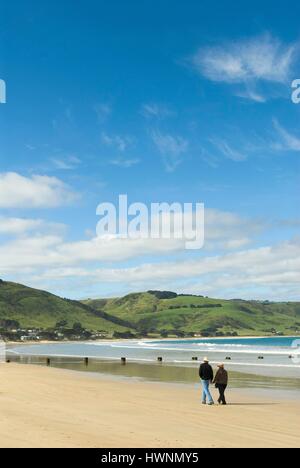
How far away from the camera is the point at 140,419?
22250 mm

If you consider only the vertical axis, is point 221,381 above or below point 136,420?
above

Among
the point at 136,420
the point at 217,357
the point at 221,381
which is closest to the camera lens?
the point at 136,420

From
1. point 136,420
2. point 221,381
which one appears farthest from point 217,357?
point 136,420

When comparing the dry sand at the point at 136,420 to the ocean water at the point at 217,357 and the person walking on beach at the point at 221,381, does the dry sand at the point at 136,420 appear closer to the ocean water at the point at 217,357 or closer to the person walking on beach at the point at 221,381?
the person walking on beach at the point at 221,381

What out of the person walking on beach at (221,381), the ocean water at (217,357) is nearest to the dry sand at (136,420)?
the person walking on beach at (221,381)

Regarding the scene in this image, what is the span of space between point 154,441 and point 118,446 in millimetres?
1469

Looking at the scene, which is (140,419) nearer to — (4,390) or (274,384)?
(4,390)

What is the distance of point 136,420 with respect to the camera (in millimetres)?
21891

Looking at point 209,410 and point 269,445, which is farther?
point 209,410

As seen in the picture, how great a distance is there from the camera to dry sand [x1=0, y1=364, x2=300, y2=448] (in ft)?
56.1

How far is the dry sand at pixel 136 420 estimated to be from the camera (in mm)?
17094

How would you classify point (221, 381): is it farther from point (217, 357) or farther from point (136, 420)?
point (217, 357)

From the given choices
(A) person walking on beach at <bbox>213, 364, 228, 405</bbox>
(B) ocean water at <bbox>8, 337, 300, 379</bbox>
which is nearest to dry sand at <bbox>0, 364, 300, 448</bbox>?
(A) person walking on beach at <bbox>213, 364, 228, 405</bbox>
